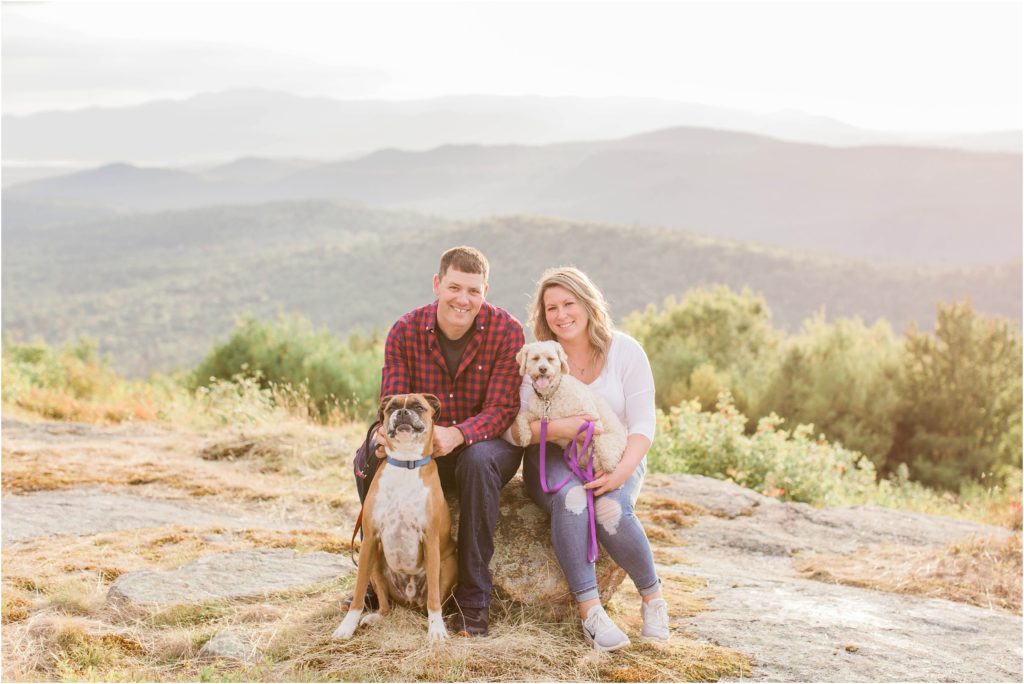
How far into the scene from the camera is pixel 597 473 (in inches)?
183

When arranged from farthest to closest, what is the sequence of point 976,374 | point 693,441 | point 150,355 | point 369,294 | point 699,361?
point 369,294 → point 150,355 → point 699,361 → point 976,374 → point 693,441

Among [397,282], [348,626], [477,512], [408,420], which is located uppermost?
[408,420]

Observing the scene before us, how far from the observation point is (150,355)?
2299 inches

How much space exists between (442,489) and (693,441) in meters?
6.74

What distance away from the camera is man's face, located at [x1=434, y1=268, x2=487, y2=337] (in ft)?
15.3

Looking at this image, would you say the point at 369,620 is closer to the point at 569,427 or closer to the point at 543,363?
the point at 569,427

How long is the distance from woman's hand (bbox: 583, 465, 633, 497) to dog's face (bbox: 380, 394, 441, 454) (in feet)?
2.86

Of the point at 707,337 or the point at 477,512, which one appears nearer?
the point at 477,512

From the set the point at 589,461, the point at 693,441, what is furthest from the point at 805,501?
the point at 589,461

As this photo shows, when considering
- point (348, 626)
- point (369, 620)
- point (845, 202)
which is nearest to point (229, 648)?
point (348, 626)

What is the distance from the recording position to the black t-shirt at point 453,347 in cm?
486

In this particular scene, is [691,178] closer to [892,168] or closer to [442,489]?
[892,168]

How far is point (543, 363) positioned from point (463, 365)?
46 cm

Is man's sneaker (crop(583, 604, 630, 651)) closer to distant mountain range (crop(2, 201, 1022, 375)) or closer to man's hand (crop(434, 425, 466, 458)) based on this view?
man's hand (crop(434, 425, 466, 458))
